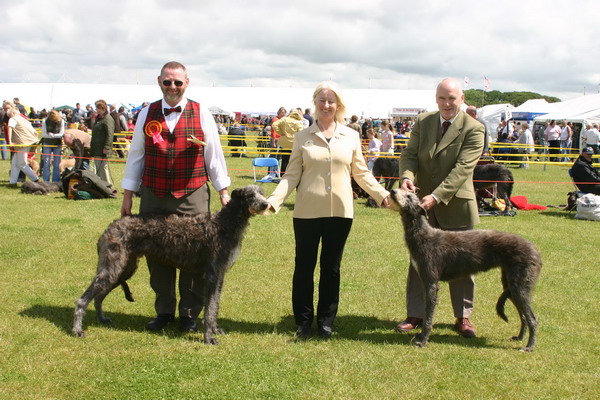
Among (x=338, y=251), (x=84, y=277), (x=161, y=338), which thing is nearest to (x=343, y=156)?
(x=338, y=251)

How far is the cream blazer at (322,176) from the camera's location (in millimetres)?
4828

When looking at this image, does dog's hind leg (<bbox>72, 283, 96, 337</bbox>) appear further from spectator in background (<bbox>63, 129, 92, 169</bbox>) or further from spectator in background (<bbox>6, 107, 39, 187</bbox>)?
spectator in background (<bbox>6, 107, 39, 187</bbox>)

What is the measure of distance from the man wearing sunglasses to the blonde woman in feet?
2.34

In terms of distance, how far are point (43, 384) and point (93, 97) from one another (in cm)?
5434

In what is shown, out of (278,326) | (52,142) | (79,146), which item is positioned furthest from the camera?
(52,142)

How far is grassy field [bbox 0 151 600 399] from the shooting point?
4055 millimetres

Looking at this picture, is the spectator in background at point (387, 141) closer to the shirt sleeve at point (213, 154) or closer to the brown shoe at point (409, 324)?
the brown shoe at point (409, 324)

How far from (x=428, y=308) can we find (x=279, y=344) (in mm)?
1356

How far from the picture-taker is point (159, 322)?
520 centimetres

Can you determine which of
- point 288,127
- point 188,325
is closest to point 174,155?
point 188,325

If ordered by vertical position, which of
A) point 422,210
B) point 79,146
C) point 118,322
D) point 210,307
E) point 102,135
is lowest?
point 118,322

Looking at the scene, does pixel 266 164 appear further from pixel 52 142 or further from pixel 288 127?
pixel 52 142

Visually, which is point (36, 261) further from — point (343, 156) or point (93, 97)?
point (93, 97)

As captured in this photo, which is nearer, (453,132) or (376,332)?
(453,132)
